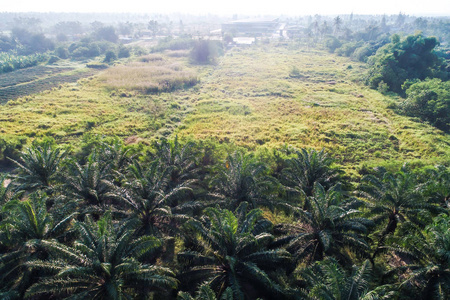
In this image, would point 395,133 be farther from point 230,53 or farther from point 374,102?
point 230,53

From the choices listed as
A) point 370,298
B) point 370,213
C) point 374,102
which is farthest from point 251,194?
point 374,102

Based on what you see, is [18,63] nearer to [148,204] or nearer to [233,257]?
[148,204]

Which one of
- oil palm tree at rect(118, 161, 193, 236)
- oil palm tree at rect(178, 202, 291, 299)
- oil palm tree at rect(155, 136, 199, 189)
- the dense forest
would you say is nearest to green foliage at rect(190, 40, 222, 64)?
the dense forest

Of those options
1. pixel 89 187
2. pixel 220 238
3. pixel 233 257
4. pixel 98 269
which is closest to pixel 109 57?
pixel 89 187

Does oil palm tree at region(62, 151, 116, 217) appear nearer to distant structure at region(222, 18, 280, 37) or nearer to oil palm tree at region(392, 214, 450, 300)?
oil palm tree at region(392, 214, 450, 300)

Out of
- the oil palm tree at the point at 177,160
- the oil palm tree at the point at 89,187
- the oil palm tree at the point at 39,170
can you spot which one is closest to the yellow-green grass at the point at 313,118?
the oil palm tree at the point at 177,160

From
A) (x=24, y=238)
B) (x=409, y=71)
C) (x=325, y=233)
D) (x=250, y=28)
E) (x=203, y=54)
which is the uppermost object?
(x=250, y=28)
